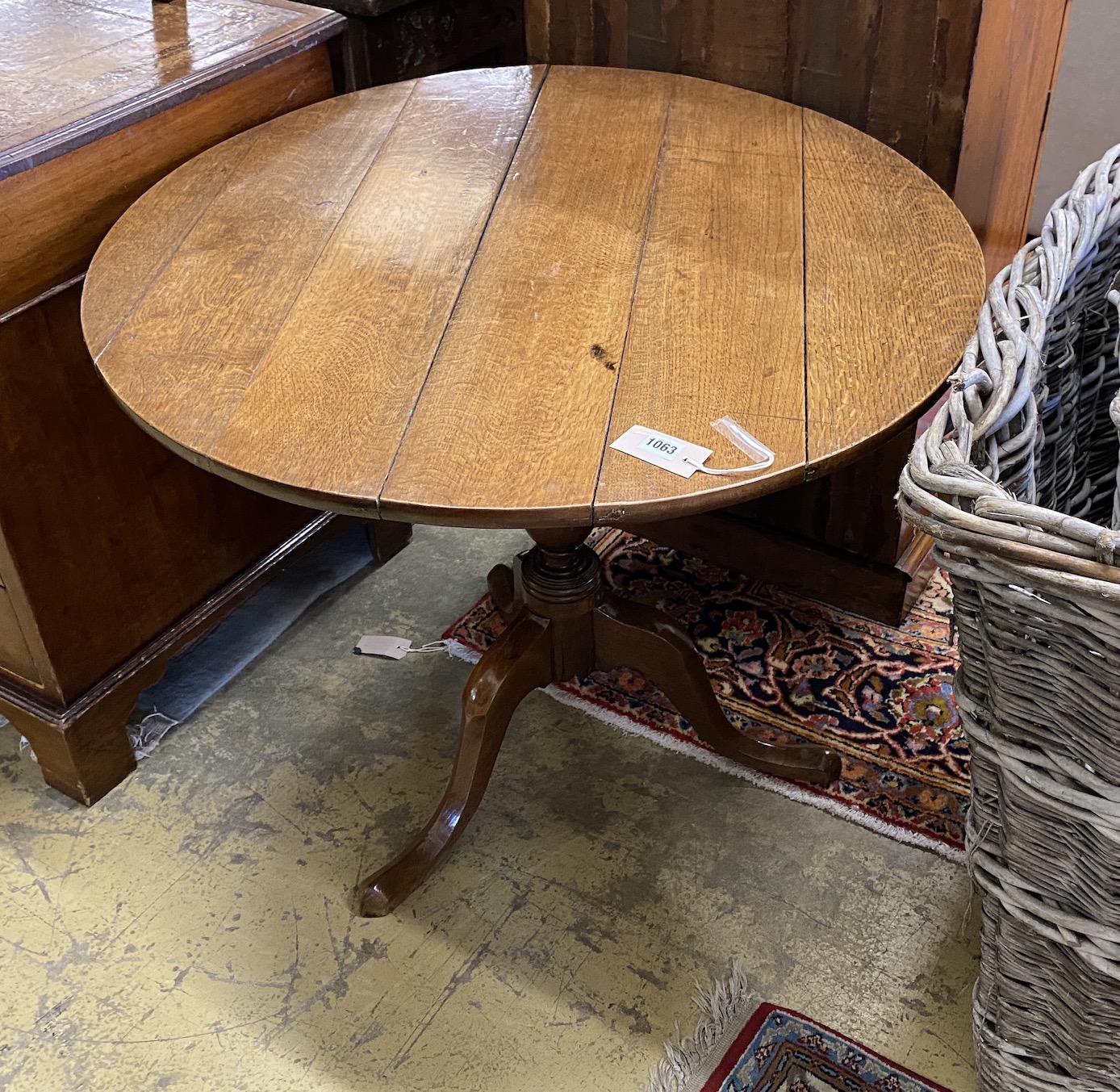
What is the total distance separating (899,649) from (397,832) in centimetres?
79

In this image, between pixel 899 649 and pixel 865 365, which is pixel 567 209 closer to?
pixel 865 365

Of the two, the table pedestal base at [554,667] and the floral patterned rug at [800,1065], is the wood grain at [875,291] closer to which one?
→ the table pedestal base at [554,667]

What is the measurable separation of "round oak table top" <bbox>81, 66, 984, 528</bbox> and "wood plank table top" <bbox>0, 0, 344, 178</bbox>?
0.09 m

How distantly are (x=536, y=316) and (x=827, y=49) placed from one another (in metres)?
0.67

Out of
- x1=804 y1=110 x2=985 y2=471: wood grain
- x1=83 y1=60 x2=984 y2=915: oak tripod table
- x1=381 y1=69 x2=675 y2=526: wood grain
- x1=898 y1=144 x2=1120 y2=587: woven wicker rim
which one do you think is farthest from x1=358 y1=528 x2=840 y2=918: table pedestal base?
x1=898 y1=144 x2=1120 y2=587: woven wicker rim

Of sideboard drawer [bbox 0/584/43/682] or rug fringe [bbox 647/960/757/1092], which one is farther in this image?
sideboard drawer [bbox 0/584/43/682]

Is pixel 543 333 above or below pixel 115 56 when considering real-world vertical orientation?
below

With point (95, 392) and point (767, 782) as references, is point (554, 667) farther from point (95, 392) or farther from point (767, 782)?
point (95, 392)

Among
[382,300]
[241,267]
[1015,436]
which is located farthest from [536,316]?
[1015,436]

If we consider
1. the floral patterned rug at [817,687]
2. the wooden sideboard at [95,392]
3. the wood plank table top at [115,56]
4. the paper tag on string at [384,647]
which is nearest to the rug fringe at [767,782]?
the floral patterned rug at [817,687]

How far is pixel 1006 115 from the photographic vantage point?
1.60 meters

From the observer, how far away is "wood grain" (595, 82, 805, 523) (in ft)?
3.35

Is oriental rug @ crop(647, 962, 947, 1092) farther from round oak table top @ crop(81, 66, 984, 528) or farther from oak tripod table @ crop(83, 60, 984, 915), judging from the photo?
round oak table top @ crop(81, 66, 984, 528)

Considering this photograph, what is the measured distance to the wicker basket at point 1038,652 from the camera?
0.83 meters
